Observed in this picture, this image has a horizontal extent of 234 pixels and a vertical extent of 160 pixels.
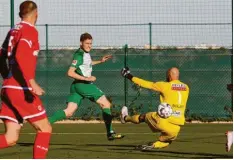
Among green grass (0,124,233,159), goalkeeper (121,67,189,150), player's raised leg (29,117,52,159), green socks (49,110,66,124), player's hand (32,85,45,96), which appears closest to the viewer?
player's hand (32,85,45,96)

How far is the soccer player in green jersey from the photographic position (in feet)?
53.8

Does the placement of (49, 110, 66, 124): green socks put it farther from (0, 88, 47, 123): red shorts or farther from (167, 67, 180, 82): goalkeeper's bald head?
(0, 88, 47, 123): red shorts

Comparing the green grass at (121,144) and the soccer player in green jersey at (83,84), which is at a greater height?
the soccer player in green jersey at (83,84)

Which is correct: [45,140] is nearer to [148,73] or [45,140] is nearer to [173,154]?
[173,154]

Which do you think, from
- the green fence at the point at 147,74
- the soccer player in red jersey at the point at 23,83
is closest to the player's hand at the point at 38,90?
the soccer player in red jersey at the point at 23,83

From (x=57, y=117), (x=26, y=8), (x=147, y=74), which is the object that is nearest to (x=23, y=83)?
(x=26, y=8)

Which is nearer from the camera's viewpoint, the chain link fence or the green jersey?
the green jersey

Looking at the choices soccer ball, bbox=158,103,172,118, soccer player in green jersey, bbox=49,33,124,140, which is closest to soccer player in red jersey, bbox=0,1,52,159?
soccer ball, bbox=158,103,172,118

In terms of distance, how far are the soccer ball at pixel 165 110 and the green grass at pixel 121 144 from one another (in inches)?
22.6

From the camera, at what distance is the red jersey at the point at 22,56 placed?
10.4 m

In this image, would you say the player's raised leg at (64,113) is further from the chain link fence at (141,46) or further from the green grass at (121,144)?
the chain link fence at (141,46)

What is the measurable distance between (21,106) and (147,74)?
54.4 feet

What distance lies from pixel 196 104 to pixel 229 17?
2755mm

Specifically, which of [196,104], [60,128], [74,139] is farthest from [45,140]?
[196,104]
